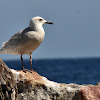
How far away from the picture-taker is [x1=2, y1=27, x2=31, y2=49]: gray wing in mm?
8231

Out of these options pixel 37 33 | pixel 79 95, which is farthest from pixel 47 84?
pixel 37 33

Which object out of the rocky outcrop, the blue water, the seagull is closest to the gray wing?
the seagull

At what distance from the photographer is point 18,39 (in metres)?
8.35

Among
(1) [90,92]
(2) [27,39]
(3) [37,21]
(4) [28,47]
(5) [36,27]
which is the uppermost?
(3) [37,21]

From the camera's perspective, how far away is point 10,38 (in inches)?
344

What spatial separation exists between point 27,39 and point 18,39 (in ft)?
1.10

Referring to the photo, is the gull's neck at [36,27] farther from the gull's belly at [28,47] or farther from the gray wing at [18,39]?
the gull's belly at [28,47]

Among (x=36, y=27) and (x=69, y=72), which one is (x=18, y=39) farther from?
(x=69, y=72)

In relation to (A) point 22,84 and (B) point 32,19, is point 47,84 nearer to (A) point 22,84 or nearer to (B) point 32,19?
(A) point 22,84

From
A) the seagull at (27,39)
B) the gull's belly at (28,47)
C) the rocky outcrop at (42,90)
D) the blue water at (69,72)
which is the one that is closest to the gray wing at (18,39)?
the seagull at (27,39)

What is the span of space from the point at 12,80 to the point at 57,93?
115 cm

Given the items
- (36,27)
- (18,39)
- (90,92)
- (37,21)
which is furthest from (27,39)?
(90,92)

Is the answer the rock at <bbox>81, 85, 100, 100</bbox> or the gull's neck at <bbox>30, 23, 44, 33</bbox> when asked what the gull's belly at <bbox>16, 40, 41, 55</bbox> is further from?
the rock at <bbox>81, 85, 100, 100</bbox>

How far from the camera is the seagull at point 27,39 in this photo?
8.15 meters
